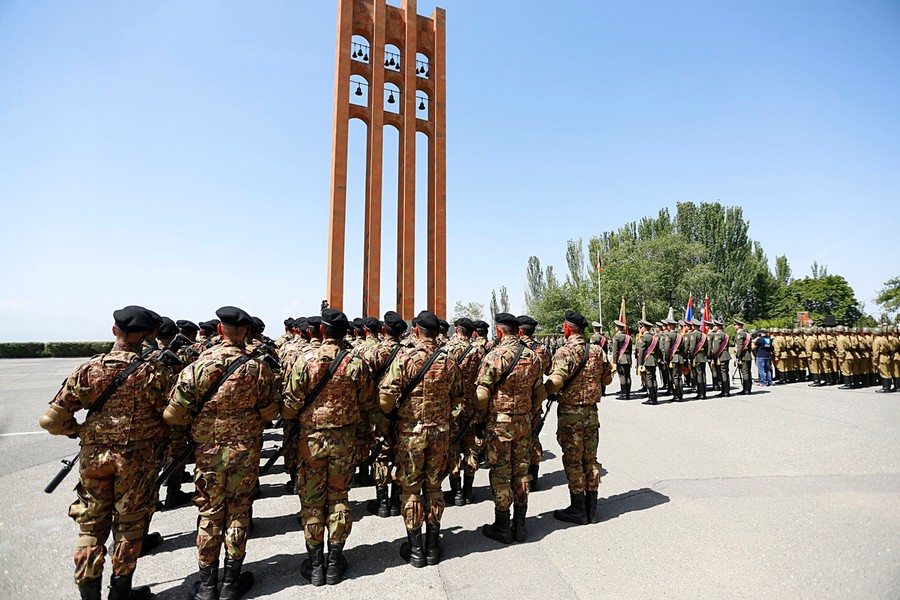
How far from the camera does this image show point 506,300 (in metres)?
59.3

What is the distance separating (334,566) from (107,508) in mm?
1705

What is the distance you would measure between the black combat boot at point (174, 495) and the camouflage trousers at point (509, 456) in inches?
148

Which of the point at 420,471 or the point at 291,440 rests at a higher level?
the point at 291,440

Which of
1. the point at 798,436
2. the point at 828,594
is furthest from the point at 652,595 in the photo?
the point at 798,436

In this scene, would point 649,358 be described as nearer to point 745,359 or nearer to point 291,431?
point 745,359

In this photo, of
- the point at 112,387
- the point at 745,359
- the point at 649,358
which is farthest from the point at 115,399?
the point at 745,359

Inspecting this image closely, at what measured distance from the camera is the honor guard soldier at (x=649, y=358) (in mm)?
11711

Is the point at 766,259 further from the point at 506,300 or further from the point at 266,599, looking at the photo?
the point at 266,599

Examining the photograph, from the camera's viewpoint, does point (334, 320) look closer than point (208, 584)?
No

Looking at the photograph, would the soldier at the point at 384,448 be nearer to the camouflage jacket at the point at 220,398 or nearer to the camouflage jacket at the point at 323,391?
the camouflage jacket at the point at 323,391

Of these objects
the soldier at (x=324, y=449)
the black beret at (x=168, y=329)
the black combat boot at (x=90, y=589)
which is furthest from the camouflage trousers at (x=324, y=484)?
the black beret at (x=168, y=329)

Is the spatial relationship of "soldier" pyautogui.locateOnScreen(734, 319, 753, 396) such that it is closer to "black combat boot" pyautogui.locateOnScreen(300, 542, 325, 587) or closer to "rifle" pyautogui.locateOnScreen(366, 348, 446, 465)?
"rifle" pyautogui.locateOnScreen(366, 348, 446, 465)

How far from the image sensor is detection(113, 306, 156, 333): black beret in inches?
135

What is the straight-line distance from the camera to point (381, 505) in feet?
16.5
